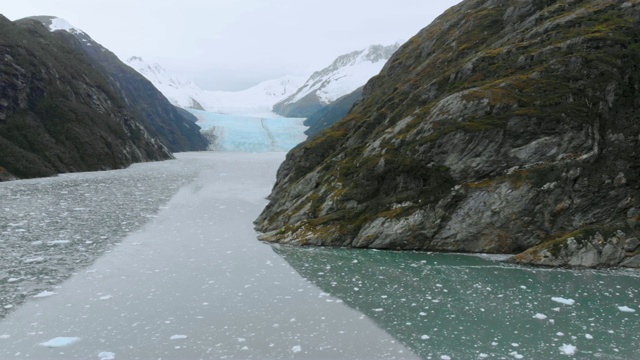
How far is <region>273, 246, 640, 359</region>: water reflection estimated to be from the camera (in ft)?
40.9

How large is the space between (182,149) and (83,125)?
3694 inches

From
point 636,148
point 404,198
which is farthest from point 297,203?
point 636,148

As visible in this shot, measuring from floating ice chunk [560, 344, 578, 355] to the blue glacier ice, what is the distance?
142 m

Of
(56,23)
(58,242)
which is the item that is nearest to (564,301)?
(58,242)

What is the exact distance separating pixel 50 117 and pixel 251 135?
89.4 meters

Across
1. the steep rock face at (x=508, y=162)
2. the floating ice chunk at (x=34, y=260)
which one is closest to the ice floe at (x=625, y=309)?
the steep rock face at (x=508, y=162)

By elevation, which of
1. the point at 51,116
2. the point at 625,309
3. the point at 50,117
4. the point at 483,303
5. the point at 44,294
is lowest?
the point at 625,309

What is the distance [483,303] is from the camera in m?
15.9

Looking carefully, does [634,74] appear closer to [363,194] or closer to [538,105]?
[538,105]

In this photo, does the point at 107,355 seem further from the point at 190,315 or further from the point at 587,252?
the point at 587,252

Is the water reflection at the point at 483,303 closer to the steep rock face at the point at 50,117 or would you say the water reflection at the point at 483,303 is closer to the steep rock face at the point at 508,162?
the steep rock face at the point at 508,162

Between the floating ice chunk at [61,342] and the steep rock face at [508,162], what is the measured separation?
565 inches

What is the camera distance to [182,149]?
178 m

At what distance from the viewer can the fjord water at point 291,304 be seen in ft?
40.8
